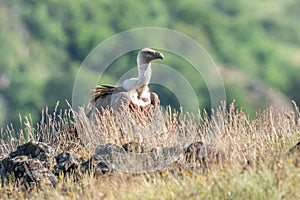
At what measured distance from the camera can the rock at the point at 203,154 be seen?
1281 centimetres

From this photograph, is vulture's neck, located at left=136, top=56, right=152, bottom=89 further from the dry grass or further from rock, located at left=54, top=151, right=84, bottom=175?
rock, located at left=54, top=151, right=84, bottom=175

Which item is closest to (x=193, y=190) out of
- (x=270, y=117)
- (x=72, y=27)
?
(x=270, y=117)

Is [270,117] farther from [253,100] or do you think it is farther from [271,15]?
[271,15]

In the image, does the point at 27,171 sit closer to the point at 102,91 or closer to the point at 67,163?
the point at 67,163

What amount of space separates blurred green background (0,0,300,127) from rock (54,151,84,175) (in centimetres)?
8280

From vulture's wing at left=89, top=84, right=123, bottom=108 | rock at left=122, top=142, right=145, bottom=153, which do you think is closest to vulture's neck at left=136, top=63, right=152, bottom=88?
vulture's wing at left=89, top=84, right=123, bottom=108

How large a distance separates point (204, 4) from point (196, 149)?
16253 centimetres

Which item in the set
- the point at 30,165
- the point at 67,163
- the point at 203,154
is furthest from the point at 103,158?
the point at 203,154

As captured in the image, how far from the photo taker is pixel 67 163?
13688mm

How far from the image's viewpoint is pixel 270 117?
560 inches

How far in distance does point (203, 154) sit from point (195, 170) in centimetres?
68

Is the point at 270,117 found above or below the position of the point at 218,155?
above

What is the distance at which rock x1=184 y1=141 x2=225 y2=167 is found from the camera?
1281cm

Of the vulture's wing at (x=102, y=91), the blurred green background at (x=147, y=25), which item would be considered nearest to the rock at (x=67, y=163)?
the vulture's wing at (x=102, y=91)
